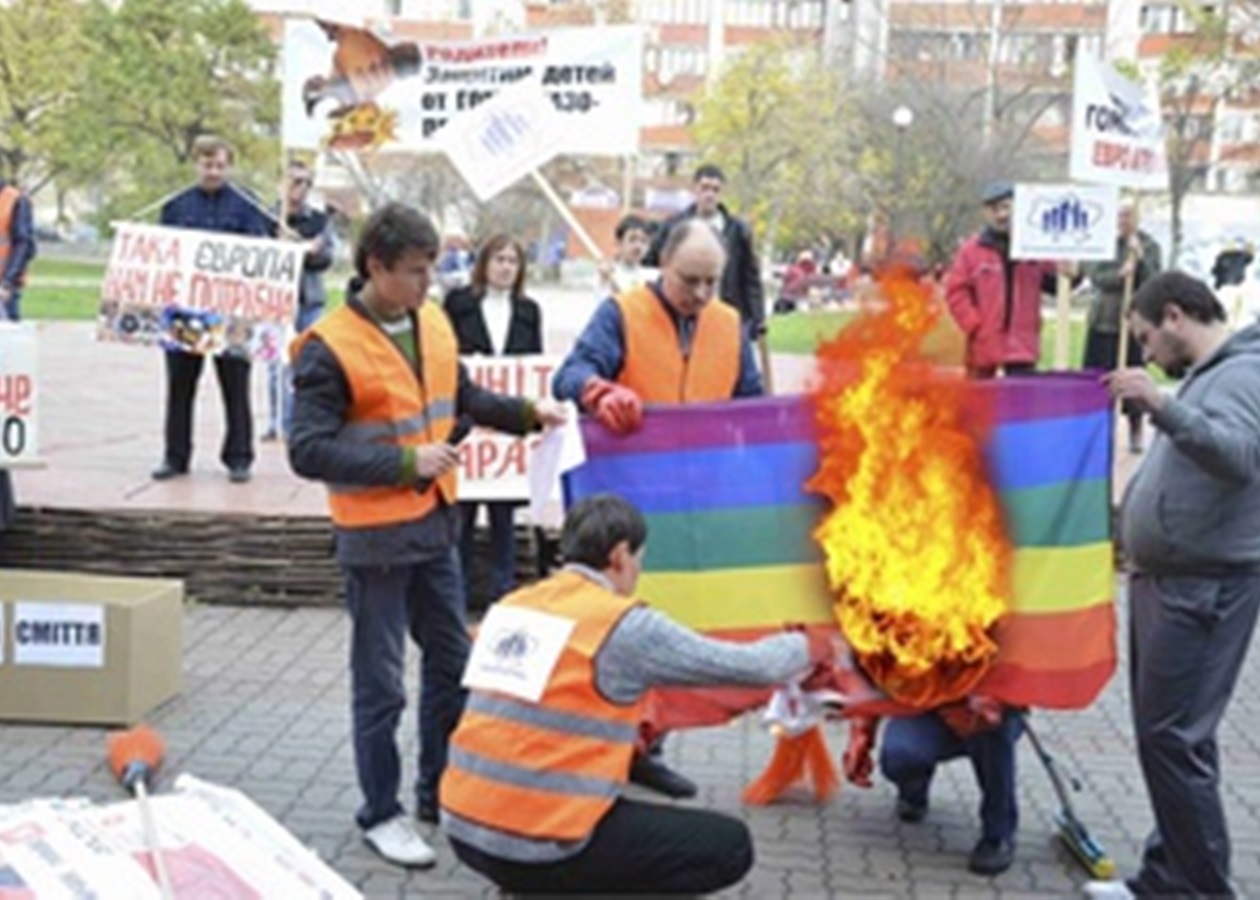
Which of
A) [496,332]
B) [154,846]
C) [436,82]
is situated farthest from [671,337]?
[436,82]

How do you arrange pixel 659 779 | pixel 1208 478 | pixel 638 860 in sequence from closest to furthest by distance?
1. pixel 638 860
2. pixel 1208 478
3. pixel 659 779

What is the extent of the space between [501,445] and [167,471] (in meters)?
2.68

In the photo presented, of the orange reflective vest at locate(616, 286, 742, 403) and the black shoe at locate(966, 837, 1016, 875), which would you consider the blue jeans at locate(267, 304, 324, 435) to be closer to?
the orange reflective vest at locate(616, 286, 742, 403)

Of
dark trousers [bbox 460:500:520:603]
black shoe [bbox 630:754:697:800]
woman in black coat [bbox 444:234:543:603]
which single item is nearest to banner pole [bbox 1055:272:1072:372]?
black shoe [bbox 630:754:697:800]

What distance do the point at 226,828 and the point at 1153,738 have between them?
8.62 ft

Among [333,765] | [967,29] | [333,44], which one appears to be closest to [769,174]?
[967,29]

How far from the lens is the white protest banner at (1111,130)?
836 cm

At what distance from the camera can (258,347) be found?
33.4 feet

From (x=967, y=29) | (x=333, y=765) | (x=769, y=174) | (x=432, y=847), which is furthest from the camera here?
(x=769, y=174)

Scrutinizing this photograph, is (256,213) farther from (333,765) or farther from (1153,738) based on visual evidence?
(1153,738)

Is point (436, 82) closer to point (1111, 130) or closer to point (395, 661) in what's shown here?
point (1111, 130)

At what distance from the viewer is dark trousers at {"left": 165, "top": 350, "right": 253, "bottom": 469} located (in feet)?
33.1

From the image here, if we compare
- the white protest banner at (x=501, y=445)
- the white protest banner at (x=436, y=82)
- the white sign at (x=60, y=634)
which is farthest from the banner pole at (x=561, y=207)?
the white sign at (x=60, y=634)

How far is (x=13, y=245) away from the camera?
10391 millimetres
